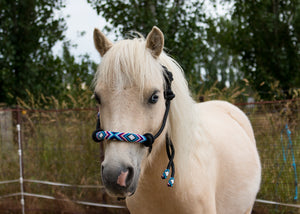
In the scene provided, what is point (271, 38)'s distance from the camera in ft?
26.0

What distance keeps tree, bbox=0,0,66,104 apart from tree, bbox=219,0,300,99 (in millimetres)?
4839

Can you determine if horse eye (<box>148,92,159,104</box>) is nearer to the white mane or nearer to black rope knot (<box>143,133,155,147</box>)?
the white mane

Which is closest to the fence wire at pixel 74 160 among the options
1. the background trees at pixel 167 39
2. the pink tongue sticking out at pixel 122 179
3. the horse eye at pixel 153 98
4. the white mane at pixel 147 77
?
the background trees at pixel 167 39

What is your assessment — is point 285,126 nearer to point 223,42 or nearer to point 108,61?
point 108,61

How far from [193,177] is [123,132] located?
25.8 inches

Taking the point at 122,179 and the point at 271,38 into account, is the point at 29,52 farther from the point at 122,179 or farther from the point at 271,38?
the point at 122,179

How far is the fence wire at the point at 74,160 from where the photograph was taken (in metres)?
3.91

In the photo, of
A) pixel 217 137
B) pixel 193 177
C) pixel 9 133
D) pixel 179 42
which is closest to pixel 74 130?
pixel 9 133

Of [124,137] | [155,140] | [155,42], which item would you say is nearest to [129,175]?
[124,137]

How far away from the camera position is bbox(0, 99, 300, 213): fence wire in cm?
391

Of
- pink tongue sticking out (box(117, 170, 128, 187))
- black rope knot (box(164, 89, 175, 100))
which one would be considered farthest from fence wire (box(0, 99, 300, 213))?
pink tongue sticking out (box(117, 170, 128, 187))

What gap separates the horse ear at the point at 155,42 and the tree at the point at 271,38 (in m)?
6.43

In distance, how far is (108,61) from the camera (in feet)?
4.97

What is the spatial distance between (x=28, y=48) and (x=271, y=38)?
6201 millimetres
